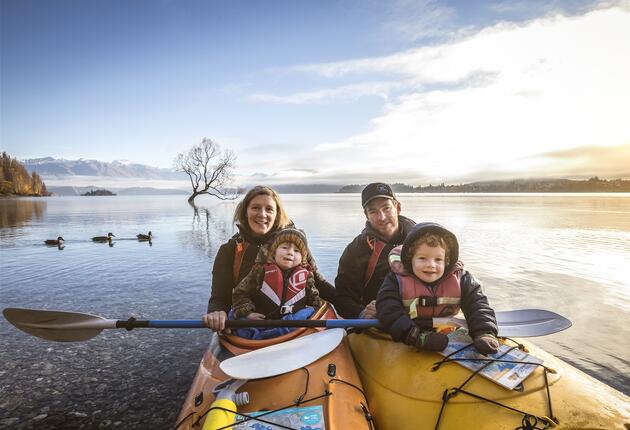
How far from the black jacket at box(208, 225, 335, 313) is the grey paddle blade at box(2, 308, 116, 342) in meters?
1.24

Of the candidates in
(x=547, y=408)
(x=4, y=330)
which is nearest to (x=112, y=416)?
(x=4, y=330)

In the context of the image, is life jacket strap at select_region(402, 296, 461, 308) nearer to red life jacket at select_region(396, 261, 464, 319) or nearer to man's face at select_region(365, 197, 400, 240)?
red life jacket at select_region(396, 261, 464, 319)

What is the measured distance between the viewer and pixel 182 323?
370 cm

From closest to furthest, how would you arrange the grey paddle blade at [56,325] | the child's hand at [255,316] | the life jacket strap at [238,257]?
the child's hand at [255,316] < the grey paddle blade at [56,325] < the life jacket strap at [238,257]

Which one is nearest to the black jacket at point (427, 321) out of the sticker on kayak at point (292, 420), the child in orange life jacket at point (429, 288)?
the child in orange life jacket at point (429, 288)

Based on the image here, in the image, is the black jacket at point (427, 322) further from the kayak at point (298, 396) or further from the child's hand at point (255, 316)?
the child's hand at point (255, 316)

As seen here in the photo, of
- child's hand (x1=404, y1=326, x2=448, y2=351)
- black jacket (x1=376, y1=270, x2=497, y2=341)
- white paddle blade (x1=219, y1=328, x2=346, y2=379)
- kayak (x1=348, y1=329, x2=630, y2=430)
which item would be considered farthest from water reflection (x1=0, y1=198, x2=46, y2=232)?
child's hand (x1=404, y1=326, x2=448, y2=351)

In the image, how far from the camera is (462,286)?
319 centimetres

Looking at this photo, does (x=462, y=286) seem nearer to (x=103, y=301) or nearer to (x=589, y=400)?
(x=589, y=400)

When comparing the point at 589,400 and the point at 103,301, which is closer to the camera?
the point at 589,400

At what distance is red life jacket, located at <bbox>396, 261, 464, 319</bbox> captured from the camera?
3.14 metres

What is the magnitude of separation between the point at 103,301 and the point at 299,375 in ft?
20.8

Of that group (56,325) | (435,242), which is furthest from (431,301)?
(56,325)

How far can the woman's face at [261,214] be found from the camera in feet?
14.1
